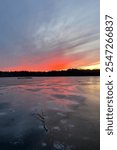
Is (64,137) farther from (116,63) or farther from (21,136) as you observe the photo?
(116,63)

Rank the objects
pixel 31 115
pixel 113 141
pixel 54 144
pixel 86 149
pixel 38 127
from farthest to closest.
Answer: pixel 31 115, pixel 38 127, pixel 54 144, pixel 86 149, pixel 113 141

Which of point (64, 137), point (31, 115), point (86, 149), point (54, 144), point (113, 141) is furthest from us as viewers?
point (31, 115)

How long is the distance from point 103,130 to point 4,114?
28.6ft

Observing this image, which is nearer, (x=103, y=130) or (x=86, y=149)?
(x=103, y=130)

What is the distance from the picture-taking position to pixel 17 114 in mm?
11773

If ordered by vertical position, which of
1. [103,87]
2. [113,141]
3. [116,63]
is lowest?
[113,141]

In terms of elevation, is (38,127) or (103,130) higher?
(103,130)

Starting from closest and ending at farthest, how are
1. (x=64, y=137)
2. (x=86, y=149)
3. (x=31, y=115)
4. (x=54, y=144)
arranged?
(x=86, y=149) < (x=54, y=144) < (x=64, y=137) < (x=31, y=115)

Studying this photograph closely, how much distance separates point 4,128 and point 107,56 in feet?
21.5

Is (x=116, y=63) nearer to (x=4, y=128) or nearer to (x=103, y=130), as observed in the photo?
(x=103, y=130)

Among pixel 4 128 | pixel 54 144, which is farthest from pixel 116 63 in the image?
pixel 4 128

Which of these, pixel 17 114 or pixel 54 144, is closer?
pixel 54 144

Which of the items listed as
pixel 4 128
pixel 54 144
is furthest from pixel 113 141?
pixel 4 128

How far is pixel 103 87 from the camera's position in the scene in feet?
15.5
